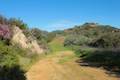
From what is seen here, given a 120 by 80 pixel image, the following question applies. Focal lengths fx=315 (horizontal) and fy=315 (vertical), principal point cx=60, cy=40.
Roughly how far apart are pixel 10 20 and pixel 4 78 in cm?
1556

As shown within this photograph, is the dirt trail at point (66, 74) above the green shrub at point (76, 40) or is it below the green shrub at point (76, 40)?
below

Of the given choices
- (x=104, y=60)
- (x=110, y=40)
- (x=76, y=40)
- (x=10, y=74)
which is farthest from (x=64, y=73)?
(x=76, y=40)

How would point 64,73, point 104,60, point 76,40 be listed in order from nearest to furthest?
point 64,73
point 104,60
point 76,40

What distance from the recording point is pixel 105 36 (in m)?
44.4

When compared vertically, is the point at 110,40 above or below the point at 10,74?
above

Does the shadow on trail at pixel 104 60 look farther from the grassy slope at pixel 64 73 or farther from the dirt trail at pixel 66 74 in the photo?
the dirt trail at pixel 66 74

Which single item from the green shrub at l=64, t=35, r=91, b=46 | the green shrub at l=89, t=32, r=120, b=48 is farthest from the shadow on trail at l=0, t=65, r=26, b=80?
the green shrub at l=64, t=35, r=91, b=46

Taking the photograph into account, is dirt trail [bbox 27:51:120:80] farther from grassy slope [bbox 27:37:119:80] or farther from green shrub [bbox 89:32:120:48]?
green shrub [bbox 89:32:120:48]

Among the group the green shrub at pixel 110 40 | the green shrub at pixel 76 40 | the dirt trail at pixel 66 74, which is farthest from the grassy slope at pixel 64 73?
the green shrub at pixel 76 40

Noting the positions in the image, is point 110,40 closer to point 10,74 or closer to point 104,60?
point 104,60

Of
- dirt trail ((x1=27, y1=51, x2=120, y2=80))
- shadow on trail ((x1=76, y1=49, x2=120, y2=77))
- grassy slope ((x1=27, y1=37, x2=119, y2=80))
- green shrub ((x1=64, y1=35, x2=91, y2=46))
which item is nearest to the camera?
dirt trail ((x1=27, y1=51, x2=120, y2=80))

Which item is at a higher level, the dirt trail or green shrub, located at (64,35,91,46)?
green shrub, located at (64,35,91,46)

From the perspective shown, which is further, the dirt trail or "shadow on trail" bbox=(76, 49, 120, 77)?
"shadow on trail" bbox=(76, 49, 120, 77)

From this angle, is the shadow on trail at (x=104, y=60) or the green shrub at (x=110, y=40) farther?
the green shrub at (x=110, y=40)
